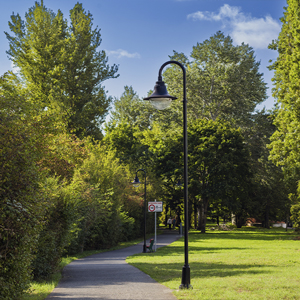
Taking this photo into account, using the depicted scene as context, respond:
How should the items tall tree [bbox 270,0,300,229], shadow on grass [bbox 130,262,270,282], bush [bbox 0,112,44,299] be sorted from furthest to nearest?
tall tree [bbox 270,0,300,229] → shadow on grass [bbox 130,262,270,282] → bush [bbox 0,112,44,299]

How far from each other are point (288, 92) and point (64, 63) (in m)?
24.3

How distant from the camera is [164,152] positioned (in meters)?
49.9

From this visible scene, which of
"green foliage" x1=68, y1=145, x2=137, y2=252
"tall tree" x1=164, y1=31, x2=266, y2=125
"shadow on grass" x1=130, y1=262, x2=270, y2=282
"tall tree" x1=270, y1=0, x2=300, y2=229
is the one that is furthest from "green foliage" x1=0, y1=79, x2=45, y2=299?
"tall tree" x1=164, y1=31, x2=266, y2=125

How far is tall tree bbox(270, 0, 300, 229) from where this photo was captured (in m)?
25.2

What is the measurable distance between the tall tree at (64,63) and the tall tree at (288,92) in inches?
803

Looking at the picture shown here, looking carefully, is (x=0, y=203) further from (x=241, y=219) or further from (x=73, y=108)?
(x=241, y=219)

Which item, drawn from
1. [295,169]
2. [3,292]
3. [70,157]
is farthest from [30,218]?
[295,169]

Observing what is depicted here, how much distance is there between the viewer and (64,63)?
139 feet

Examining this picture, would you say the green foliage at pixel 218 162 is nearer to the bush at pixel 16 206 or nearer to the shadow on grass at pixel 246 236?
the shadow on grass at pixel 246 236

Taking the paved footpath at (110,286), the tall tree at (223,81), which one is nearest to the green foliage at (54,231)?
the paved footpath at (110,286)

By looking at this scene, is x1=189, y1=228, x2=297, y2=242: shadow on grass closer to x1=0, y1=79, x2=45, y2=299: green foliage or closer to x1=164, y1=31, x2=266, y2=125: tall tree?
x1=164, y1=31, x2=266, y2=125: tall tree

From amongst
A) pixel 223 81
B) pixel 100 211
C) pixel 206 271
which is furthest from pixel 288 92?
pixel 223 81

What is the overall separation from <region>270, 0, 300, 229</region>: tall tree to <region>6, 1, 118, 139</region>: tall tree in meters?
20.4

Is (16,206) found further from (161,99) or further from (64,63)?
(64,63)
